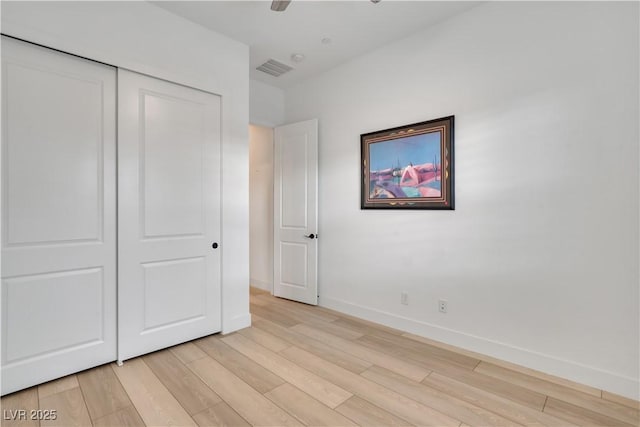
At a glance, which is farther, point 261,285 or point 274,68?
point 261,285

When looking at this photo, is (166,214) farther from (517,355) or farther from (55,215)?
(517,355)

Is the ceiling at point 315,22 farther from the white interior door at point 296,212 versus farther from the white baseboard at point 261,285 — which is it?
the white baseboard at point 261,285

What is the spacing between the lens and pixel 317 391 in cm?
207

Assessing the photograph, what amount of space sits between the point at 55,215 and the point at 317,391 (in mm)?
2154

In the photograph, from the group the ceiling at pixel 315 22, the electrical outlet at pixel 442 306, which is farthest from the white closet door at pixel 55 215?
the electrical outlet at pixel 442 306

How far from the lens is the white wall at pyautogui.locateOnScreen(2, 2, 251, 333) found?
2133 mm

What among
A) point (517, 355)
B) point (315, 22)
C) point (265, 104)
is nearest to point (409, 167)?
point (315, 22)

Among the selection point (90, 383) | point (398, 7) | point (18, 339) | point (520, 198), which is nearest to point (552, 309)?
point (520, 198)

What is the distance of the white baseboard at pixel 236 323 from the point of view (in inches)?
119

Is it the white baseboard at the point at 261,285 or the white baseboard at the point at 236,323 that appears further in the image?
the white baseboard at the point at 261,285

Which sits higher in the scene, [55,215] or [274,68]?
[274,68]

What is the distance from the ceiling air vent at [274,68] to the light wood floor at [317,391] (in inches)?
118

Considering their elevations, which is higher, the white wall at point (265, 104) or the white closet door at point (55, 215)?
the white wall at point (265, 104)

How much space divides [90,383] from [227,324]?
3.68ft
